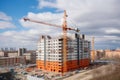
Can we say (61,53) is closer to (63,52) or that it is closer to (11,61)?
(63,52)

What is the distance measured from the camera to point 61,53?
39.6m

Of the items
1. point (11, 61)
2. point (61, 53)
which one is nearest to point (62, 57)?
point (61, 53)

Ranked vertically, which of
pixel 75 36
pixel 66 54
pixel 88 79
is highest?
pixel 75 36

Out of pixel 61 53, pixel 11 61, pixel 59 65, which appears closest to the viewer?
pixel 59 65

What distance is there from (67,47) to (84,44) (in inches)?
296

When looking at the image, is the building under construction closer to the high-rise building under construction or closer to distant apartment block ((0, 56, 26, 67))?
the high-rise building under construction

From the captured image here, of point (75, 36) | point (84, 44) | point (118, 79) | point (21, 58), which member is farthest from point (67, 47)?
point (21, 58)

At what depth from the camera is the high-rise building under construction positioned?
39.8 metres

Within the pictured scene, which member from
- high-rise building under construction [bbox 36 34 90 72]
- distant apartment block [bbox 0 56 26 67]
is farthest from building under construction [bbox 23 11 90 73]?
distant apartment block [bbox 0 56 26 67]

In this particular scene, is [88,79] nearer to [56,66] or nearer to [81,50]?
[56,66]

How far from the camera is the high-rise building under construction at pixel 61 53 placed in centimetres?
3978

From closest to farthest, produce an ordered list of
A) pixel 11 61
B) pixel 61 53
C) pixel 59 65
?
pixel 59 65 < pixel 61 53 < pixel 11 61

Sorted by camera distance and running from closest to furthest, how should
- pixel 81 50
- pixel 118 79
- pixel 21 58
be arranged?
pixel 118 79, pixel 81 50, pixel 21 58

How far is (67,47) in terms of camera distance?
132 feet
